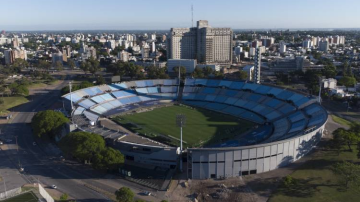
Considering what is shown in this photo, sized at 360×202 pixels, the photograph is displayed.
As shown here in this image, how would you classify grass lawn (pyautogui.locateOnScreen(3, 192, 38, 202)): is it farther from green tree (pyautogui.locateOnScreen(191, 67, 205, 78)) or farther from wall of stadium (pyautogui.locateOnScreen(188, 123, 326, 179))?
green tree (pyautogui.locateOnScreen(191, 67, 205, 78))

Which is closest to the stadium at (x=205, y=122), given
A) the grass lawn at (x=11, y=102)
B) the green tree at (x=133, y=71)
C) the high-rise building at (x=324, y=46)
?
the grass lawn at (x=11, y=102)

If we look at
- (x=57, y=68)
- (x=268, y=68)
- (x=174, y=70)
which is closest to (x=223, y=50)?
(x=268, y=68)

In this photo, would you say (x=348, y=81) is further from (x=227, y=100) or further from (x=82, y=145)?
(x=82, y=145)

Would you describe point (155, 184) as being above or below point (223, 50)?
below

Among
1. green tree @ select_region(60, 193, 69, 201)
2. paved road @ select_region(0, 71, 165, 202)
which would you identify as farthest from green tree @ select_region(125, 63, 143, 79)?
green tree @ select_region(60, 193, 69, 201)

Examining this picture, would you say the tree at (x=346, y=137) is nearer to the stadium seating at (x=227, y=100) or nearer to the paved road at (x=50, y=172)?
the stadium seating at (x=227, y=100)

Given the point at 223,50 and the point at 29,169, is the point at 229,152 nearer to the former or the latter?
the point at 29,169
